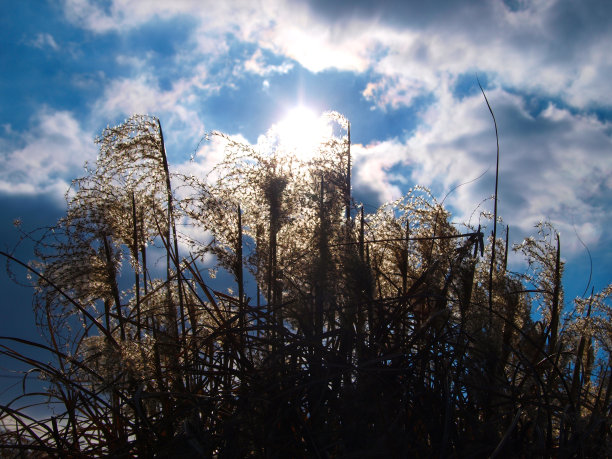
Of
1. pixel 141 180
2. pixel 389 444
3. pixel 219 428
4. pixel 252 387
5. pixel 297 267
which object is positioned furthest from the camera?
pixel 141 180

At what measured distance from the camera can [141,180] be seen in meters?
3.17

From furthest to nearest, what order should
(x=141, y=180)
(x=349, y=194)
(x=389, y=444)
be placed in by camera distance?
1. (x=141, y=180)
2. (x=349, y=194)
3. (x=389, y=444)

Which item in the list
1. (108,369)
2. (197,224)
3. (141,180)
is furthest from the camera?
(141,180)

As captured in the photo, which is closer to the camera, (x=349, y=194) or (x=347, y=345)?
(x=347, y=345)

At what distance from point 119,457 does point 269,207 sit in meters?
1.53

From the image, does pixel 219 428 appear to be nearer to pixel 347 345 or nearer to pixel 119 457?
pixel 119 457

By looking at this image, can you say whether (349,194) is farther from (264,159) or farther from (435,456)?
(435,456)

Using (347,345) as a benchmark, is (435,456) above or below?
below

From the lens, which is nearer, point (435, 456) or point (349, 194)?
point (435, 456)

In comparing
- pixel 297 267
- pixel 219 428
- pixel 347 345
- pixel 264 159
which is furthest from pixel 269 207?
pixel 219 428

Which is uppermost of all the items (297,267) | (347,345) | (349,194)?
(349,194)

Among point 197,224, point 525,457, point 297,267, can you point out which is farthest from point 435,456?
point 197,224

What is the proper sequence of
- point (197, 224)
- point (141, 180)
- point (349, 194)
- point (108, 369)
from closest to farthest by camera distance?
1. point (108, 369)
2. point (349, 194)
3. point (197, 224)
4. point (141, 180)

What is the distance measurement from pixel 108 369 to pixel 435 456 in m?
1.45
